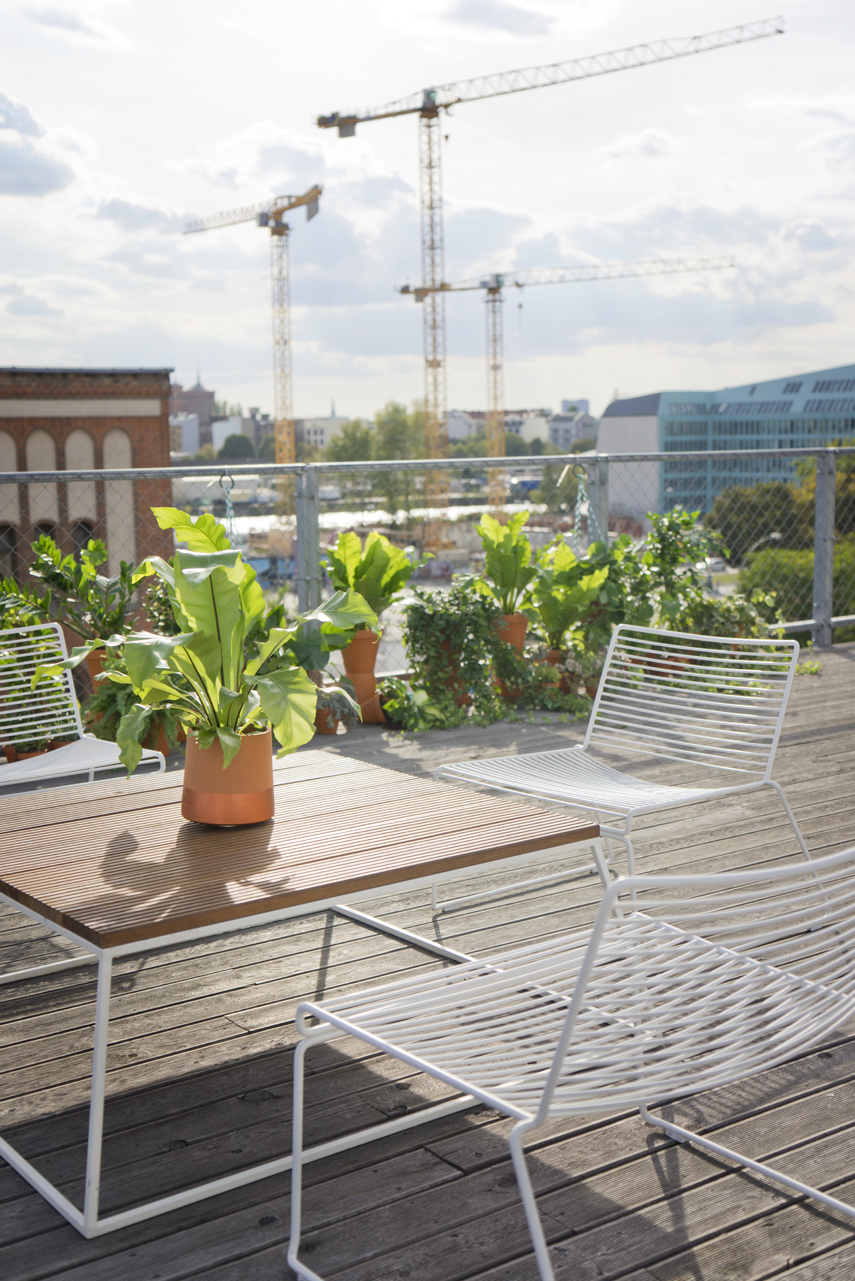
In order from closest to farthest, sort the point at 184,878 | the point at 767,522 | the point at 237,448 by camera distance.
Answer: the point at 184,878, the point at 767,522, the point at 237,448

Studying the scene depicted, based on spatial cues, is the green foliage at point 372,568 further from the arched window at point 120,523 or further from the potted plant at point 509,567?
the arched window at point 120,523

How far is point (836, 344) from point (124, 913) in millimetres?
97503

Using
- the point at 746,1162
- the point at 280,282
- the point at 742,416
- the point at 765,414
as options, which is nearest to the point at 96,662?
the point at 746,1162

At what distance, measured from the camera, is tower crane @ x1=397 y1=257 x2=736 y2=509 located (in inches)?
3162

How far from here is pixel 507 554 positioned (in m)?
5.94

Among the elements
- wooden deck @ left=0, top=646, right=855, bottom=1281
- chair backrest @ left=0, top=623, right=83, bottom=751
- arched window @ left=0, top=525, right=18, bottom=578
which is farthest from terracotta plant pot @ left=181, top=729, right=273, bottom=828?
arched window @ left=0, top=525, right=18, bottom=578

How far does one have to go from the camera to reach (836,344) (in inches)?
3580

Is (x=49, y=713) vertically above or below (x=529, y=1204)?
above

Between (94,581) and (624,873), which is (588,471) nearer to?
(94,581)

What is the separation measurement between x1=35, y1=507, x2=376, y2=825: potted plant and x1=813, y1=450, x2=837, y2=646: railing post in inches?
231

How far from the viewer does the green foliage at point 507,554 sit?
5.94m

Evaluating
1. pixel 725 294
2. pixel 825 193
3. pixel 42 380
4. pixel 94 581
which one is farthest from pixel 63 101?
pixel 94 581

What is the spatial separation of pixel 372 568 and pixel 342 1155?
384 cm

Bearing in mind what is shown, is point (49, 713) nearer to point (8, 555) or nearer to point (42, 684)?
point (42, 684)
